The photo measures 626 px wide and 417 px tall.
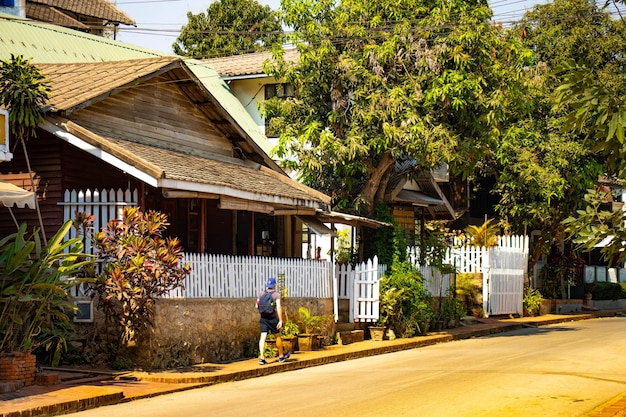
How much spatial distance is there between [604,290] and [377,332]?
22930mm

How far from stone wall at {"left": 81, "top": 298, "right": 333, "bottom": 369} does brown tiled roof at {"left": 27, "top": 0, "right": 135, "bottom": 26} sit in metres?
25.4

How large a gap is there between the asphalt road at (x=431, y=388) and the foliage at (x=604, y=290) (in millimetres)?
22131

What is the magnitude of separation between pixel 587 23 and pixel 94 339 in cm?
2723

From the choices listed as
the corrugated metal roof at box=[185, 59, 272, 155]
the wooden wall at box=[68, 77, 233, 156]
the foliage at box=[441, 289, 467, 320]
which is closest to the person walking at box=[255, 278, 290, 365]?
the wooden wall at box=[68, 77, 233, 156]

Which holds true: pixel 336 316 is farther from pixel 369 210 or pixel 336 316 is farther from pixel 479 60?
pixel 479 60

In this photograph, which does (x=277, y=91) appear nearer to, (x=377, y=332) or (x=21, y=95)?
(x=377, y=332)

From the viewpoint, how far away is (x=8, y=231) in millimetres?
19656

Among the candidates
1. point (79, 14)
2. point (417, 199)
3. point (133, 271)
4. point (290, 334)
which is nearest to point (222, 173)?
point (290, 334)

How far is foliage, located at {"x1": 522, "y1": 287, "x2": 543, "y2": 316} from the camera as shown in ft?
118

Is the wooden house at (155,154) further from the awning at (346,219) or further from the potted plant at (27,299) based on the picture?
the potted plant at (27,299)

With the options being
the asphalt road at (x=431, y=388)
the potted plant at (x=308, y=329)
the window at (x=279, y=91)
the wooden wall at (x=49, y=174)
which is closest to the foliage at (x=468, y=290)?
the window at (x=279, y=91)

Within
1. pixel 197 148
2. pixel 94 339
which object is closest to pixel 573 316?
pixel 197 148

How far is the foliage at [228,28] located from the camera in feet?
175

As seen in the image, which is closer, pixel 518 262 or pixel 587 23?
pixel 518 262
